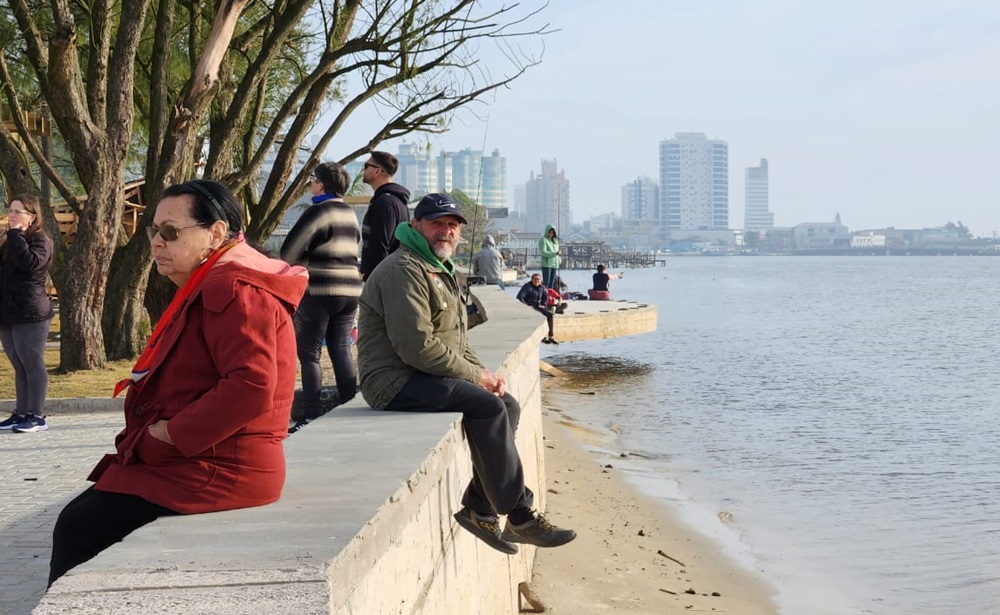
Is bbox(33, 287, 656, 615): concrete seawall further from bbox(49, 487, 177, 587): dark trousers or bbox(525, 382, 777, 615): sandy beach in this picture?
bbox(525, 382, 777, 615): sandy beach

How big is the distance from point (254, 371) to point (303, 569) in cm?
80

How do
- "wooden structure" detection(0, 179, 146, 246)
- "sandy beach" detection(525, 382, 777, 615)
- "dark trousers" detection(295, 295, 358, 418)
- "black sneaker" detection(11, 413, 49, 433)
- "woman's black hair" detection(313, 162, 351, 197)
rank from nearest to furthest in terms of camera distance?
"woman's black hair" detection(313, 162, 351, 197), "dark trousers" detection(295, 295, 358, 418), "sandy beach" detection(525, 382, 777, 615), "black sneaker" detection(11, 413, 49, 433), "wooden structure" detection(0, 179, 146, 246)

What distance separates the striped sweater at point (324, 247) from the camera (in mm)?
Result: 8141

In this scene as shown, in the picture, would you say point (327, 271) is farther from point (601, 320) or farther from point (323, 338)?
point (601, 320)

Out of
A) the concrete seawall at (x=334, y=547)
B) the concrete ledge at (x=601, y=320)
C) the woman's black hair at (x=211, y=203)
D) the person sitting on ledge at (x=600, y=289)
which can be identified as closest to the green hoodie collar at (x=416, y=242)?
the concrete seawall at (x=334, y=547)

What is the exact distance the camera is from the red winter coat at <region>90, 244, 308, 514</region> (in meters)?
3.53

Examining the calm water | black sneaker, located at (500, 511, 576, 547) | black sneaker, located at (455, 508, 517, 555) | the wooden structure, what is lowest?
the calm water

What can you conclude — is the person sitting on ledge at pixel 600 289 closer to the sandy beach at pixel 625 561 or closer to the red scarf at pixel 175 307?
the sandy beach at pixel 625 561

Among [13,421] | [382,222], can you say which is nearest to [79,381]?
[13,421]

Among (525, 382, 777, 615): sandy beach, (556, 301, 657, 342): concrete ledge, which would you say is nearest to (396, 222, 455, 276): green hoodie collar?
(525, 382, 777, 615): sandy beach

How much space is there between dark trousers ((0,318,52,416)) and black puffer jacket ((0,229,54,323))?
85 millimetres

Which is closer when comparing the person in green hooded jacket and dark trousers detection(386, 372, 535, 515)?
dark trousers detection(386, 372, 535, 515)

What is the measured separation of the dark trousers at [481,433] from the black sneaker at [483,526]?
0.05 m

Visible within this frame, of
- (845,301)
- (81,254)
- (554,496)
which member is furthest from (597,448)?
(845,301)
